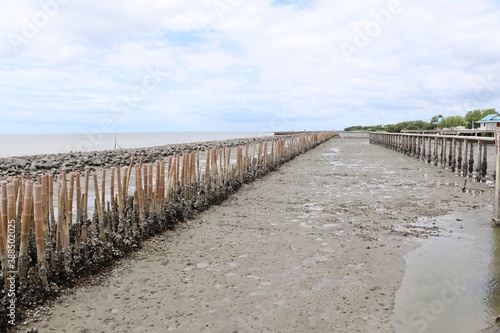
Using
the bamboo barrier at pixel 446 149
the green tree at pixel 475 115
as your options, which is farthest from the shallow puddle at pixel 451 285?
the green tree at pixel 475 115

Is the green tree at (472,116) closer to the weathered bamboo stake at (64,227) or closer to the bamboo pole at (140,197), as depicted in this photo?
the bamboo pole at (140,197)

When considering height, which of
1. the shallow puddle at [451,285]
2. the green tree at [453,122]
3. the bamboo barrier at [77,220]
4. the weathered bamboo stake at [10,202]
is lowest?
the shallow puddle at [451,285]

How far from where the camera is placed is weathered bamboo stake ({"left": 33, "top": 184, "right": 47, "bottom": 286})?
179 inches

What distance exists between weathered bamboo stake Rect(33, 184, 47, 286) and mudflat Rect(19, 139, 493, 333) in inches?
13.7

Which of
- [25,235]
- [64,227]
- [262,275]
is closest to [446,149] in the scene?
[262,275]

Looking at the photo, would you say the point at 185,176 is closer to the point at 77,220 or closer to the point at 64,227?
the point at 77,220

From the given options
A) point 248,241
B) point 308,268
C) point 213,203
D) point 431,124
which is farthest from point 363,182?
point 431,124

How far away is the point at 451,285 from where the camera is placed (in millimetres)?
5266

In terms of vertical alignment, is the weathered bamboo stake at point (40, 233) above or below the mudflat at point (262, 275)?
above

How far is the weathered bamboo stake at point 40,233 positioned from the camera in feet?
15.0

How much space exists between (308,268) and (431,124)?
96300 mm

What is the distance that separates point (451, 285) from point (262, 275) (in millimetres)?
2322

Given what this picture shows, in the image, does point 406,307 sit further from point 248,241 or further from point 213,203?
point 213,203

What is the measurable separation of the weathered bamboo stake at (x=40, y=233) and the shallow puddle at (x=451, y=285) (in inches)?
143
